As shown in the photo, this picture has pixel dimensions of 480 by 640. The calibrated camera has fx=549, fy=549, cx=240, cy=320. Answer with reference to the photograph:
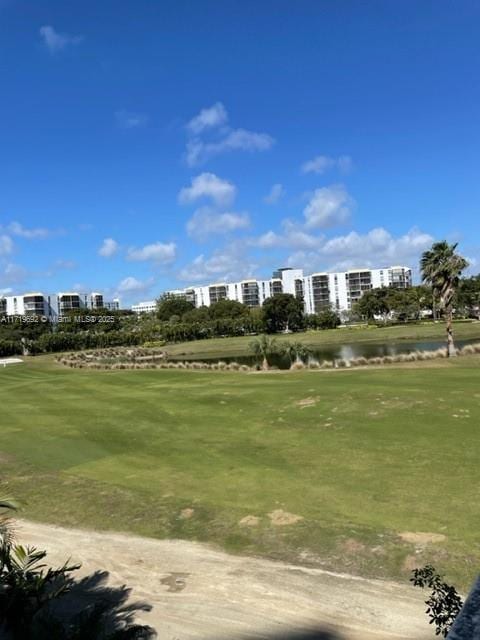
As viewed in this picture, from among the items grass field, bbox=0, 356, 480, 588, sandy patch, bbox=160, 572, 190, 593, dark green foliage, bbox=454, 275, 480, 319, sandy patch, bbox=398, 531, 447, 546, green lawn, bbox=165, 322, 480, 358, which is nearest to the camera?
sandy patch, bbox=160, 572, 190, 593

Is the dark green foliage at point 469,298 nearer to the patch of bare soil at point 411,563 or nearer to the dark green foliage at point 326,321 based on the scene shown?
the dark green foliage at point 326,321

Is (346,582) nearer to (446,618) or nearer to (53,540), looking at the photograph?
(446,618)

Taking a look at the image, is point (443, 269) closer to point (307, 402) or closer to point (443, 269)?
point (443, 269)

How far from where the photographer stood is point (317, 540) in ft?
30.4

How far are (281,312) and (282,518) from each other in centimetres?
10741

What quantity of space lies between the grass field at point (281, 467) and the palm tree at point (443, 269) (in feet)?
44.1

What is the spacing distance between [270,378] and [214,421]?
11.1m

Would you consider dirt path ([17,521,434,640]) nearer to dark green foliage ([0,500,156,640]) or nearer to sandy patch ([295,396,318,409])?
dark green foliage ([0,500,156,640])

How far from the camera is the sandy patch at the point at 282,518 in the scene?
10.1 metres

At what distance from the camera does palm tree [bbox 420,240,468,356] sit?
38.2 m

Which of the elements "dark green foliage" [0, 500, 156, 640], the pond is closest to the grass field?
"dark green foliage" [0, 500, 156, 640]

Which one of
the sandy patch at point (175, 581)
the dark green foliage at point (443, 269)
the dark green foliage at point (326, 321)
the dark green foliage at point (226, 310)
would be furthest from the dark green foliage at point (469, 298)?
the sandy patch at point (175, 581)

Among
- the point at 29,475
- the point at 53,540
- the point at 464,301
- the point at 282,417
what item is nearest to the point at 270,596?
the point at 53,540

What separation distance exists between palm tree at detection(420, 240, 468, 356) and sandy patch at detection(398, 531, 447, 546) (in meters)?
31.7
